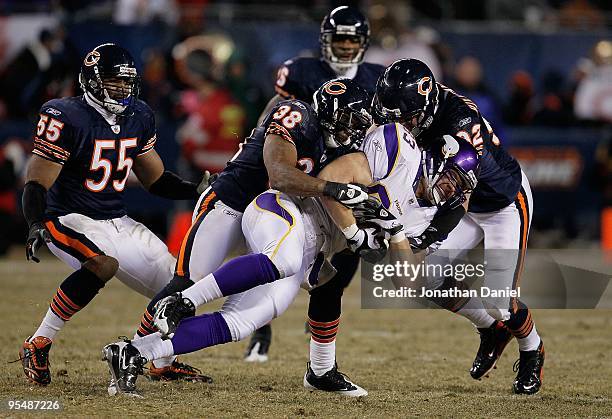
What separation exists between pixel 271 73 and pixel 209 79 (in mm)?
671

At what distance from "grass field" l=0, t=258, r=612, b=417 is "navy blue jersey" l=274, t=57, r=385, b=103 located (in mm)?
1569

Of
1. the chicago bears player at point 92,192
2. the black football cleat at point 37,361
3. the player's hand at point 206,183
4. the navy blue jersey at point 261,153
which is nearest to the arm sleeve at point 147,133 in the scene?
the chicago bears player at point 92,192

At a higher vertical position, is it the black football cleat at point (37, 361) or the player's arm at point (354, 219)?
the player's arm at point (354, 219)

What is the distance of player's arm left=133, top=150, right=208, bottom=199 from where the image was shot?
586 centimetres

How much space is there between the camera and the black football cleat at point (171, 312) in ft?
15.7

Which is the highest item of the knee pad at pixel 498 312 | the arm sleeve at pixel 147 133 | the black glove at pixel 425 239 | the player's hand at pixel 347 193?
the arm sleeve at pixel 147 133

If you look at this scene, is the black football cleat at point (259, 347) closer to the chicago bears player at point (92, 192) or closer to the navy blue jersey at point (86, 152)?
the chicago bears player at point (92, 192)

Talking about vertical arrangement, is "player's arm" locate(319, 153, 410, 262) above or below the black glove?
above

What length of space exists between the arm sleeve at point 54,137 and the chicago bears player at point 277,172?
0.72m

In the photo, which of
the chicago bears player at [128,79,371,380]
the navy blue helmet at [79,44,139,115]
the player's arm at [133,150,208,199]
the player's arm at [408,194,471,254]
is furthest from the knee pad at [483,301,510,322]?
the navy blue helmet at [79,44,139,115]

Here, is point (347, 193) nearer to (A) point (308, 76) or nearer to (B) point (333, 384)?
(B) point (333, 384)

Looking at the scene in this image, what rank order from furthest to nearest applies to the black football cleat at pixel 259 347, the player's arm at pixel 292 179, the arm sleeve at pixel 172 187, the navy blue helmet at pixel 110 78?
the black football cleat at pixel 259 347 → the arm sleeve at pixel 172 187 → the navy blue helmet at pixel 110 78 → the player's arm at pixel 292 179

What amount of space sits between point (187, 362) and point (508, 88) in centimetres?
688

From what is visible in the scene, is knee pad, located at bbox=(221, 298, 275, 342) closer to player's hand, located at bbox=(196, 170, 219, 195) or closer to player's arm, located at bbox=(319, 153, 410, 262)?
player's arm, located at bbox=(319, 153, 410, 262)
